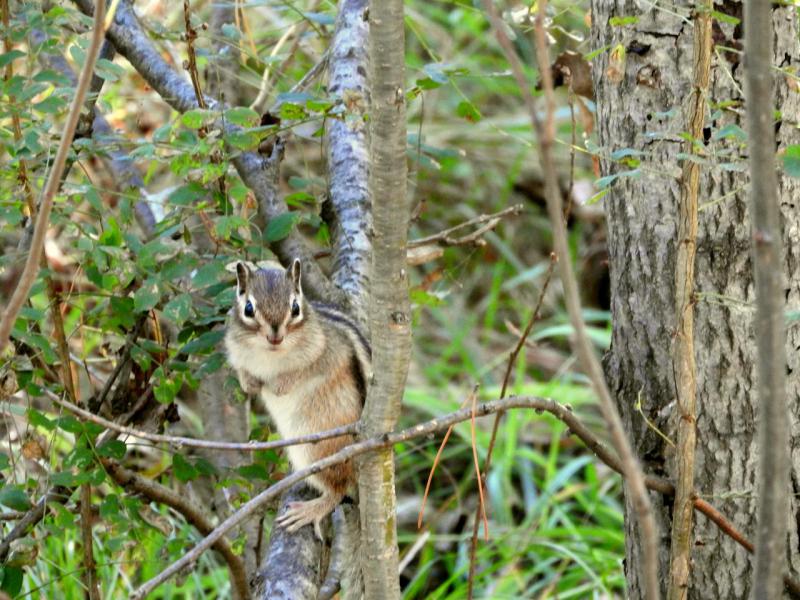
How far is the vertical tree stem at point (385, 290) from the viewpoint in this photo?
Result: 4.61 feet

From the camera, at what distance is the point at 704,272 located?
2158 mm

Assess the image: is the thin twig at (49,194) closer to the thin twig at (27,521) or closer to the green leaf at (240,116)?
the green leaf at (240,116)

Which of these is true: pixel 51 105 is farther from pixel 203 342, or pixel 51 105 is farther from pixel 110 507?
pixel 110 507

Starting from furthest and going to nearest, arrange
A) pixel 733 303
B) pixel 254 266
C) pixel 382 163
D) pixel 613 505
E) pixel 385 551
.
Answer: pixel 613 505 → pixel 254 266 → pixel 733 303 → pixel 385 551 → pixel 382 163

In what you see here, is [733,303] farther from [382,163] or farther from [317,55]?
[317,55]

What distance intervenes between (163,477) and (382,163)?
2.24 meters

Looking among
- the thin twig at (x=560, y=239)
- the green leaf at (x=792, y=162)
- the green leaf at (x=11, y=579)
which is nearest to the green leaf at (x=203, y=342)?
the green leaf at (x=11, y=579)

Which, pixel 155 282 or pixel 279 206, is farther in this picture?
pixel 279 206

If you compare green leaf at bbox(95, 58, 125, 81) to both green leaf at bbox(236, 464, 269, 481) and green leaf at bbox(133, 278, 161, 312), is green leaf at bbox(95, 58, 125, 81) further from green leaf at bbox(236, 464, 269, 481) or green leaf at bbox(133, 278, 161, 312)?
green leaf at bbox(236, 464, 269, 481)

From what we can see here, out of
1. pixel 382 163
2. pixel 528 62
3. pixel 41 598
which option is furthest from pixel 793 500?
pixel 528 62

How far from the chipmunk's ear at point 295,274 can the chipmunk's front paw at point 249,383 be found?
0.24 meters

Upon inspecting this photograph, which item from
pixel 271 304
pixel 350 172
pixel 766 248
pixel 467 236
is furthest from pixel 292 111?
pixel 766 248

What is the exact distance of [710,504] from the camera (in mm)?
2172

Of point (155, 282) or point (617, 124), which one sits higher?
point (617, 124)
